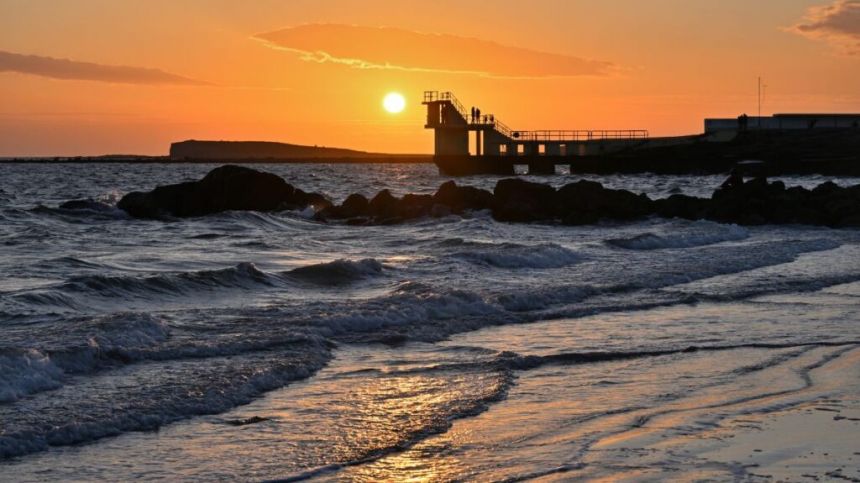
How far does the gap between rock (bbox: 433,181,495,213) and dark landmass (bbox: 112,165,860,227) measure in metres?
0.02

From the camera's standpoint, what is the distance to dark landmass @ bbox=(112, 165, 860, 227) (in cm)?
3416

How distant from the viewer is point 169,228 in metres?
32.1

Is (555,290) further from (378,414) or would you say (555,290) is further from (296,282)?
(378,414)

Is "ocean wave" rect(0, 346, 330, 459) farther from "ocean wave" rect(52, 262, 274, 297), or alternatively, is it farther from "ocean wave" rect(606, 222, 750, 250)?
"ocean wave" rect(606, 222, 750, 250)

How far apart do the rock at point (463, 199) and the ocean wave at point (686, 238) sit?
8.19 meters

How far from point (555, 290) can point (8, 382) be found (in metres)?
9.13

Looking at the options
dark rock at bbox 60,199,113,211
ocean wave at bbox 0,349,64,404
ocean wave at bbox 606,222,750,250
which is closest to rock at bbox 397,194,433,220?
ocean wave at bbox 606,222,750,250

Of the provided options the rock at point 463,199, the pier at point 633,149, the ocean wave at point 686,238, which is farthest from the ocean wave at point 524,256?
the pier at point 633,149

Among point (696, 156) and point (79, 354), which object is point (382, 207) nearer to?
point (79, 354)

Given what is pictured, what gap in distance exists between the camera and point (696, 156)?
282 ft

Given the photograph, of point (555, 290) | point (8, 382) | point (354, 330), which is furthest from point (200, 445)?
point (555, 290)

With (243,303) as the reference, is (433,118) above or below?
above

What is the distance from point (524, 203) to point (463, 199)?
2598mm

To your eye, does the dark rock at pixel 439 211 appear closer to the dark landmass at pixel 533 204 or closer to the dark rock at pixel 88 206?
the dark landmass at pixel 533 204
